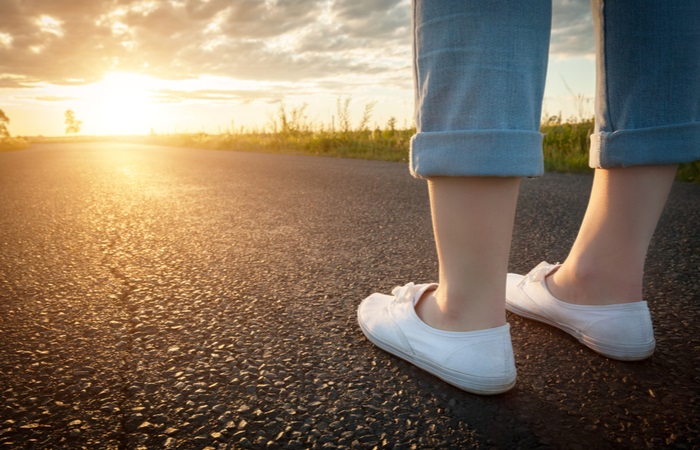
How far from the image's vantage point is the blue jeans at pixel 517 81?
0.97 metres

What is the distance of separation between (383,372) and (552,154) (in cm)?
586

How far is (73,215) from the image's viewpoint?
10.3 feet

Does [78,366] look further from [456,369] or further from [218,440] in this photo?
[456,369]

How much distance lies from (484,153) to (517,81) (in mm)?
157

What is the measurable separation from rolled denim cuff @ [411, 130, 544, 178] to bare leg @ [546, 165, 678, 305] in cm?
35

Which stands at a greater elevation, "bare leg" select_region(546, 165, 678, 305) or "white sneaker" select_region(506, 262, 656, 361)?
"bare leg" select_region(546, 165, 678, 305)

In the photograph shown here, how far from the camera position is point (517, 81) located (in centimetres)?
98

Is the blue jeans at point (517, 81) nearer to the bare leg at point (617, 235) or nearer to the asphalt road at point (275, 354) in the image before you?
the bare leg at point (617, 235)

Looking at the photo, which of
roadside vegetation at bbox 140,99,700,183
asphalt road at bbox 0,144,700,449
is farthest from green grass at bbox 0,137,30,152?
asphalt road at bbox 0,144,700,449

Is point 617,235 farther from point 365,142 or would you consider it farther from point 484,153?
point 365,142

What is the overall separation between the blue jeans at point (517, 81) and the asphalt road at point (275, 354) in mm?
504

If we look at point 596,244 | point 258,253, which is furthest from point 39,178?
point 596,244

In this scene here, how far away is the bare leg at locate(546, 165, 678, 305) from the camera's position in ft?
3.94

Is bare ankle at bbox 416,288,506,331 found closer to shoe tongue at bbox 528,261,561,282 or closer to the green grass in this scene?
shoe tongue at bbox 528,261,561,282
